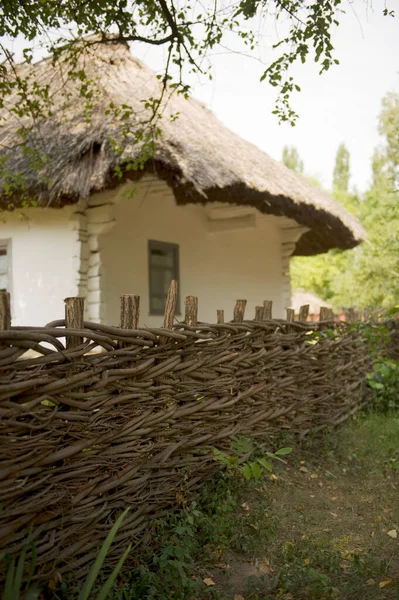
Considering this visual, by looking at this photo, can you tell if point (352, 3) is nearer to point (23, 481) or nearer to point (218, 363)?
point (218, 363)

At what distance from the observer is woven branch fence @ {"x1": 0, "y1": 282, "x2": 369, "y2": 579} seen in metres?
1.97

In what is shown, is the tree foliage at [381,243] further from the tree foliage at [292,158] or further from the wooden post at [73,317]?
the tree foliage at [292,158]

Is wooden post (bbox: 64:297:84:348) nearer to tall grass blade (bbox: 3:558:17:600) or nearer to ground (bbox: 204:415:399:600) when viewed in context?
tall grass blade (bbox: 3:558:17:600)

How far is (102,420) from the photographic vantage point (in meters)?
2.30

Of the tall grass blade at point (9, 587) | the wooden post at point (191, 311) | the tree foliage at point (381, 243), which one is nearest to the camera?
the tall grass blade at point (9, 587)

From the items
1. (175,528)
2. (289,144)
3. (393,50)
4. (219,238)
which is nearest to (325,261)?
(289,144)

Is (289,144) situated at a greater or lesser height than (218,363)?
greater

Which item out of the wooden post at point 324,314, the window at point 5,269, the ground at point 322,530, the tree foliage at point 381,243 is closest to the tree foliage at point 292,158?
the tree foliage at point 381,243

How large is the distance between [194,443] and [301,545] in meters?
0.67

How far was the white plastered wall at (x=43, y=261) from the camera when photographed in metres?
6.11

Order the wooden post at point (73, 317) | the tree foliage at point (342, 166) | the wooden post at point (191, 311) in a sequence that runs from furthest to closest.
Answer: the tree foliage at point (342, 166) → the wooden post at point (191, 311) → the wooden post at point (73, 317)

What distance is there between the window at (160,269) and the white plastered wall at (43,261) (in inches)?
48.7

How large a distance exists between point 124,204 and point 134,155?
1275 millimetres

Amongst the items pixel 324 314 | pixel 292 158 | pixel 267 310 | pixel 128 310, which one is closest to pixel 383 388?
pixel 324 314
